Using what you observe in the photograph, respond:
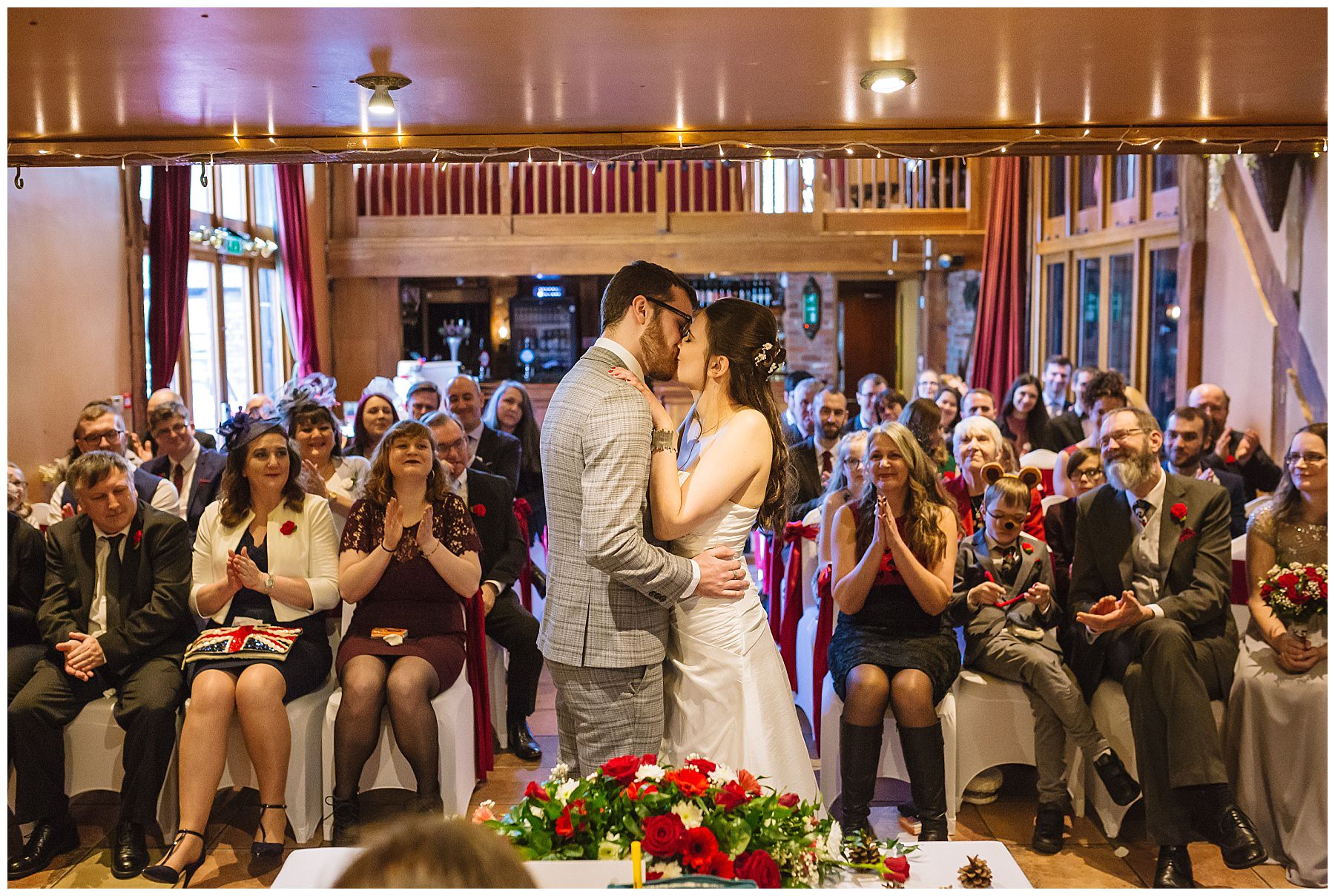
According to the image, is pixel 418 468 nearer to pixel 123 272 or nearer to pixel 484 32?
pixel 484 32

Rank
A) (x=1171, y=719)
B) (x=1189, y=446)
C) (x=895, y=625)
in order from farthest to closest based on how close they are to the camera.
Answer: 1. (x=1189, y=446)
2. (x=895, y=625)
3. (x=1171, y=719)

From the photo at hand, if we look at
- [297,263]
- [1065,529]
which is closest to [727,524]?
[1065,529]

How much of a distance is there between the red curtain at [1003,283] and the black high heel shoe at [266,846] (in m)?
8.13

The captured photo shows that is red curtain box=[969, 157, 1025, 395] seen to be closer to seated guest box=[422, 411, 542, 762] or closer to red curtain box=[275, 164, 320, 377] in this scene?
red curtain box=[275, 164, 320, 377]

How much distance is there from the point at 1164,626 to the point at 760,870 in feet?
7.16

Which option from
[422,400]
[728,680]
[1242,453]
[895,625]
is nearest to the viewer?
[728,680]

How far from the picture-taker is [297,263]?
1043 cm

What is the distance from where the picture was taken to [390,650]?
3750 mm

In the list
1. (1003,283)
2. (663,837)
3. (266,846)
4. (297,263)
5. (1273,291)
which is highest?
(297,263)

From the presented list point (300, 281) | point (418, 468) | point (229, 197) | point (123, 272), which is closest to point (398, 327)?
point (300, 281)

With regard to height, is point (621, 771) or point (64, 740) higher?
point (621, 771)

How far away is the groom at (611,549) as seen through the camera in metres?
2.36

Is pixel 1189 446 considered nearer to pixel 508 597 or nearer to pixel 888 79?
pixel 888 79

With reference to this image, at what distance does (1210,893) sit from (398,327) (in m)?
10.6
